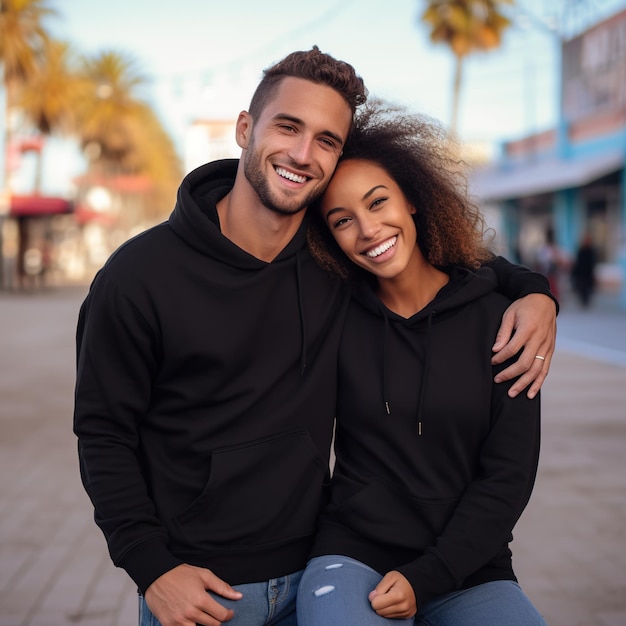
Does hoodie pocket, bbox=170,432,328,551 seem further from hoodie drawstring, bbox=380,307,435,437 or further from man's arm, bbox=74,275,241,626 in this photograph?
hoodie drawstring, bbox=380,307,435,437

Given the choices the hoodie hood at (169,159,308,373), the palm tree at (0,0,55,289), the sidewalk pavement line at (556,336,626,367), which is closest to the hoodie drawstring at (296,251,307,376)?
the hoodie hood at (169,159,308,373)

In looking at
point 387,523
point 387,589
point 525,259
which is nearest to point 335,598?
point 387,589

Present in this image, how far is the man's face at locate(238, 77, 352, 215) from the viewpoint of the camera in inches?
98.0

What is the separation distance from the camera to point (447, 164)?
2.81 meters

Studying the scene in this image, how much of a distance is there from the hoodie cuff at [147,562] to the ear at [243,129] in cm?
126

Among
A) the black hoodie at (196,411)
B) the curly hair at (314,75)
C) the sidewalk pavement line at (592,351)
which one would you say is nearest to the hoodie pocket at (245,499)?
the black hoodie at (196,411)

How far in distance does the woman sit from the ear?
1.06ft

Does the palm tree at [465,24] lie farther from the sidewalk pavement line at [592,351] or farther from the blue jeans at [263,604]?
the blue jeans at [263,604]

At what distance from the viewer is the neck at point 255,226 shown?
252 cm

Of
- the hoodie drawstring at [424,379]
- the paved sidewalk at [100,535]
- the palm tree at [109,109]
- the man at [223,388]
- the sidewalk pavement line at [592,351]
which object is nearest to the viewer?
the man at [223,388]

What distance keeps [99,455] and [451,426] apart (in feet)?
3.21

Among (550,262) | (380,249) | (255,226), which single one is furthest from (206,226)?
(550,262)

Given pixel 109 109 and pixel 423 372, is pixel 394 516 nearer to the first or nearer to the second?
pixel 423 372

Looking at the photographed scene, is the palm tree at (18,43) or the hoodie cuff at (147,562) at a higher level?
the palm tree at (18,43)
